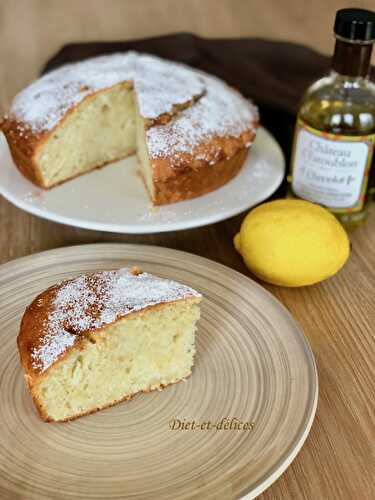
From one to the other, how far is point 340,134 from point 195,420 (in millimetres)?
909

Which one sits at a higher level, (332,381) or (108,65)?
(108,65)

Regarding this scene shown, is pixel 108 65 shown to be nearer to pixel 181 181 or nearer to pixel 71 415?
pixel 181 181

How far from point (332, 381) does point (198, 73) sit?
1.21 meters

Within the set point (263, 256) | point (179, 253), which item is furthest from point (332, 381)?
point (179, 253)

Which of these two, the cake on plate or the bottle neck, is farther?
the cake on plate

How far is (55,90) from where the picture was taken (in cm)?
193

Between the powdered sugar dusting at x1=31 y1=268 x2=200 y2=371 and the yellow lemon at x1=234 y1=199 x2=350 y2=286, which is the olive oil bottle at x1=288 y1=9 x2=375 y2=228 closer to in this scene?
the yellow lemon at x1=234 y1=199 x2=350 y2=286

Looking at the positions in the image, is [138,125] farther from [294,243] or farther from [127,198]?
[294,243]

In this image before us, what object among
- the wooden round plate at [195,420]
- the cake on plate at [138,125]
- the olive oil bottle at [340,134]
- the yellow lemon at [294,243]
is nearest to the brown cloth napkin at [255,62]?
the cake on plate at [138,125]

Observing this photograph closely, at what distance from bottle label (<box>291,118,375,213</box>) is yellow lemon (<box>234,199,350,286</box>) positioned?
0.20 meters

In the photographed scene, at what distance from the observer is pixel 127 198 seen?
179cm

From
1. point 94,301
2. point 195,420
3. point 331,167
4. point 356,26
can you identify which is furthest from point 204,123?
point 195,420

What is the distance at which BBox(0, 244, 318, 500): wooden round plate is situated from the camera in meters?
1.07

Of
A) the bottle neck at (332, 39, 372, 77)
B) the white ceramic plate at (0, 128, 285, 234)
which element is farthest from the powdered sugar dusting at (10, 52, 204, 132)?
the bottle neck at (332, 39, 372, 77)
